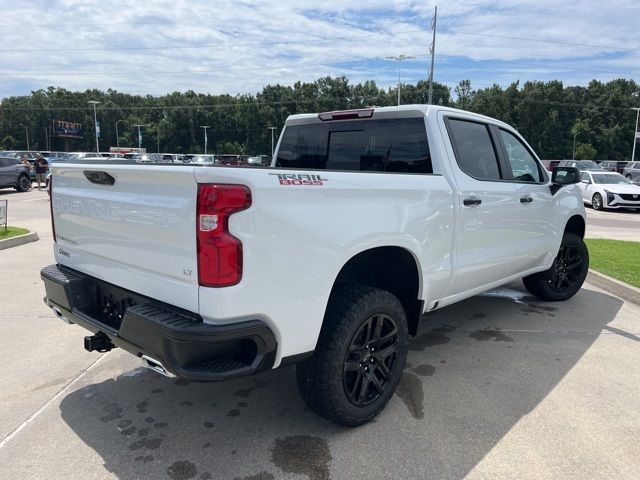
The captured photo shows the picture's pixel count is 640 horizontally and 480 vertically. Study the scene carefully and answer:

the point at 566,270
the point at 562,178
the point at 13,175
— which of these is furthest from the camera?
the point at 13,175

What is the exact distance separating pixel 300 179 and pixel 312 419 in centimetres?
162

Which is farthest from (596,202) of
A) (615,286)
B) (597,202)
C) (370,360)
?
(370,360)

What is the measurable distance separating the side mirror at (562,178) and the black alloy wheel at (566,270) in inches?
37.6

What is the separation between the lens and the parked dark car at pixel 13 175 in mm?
20594

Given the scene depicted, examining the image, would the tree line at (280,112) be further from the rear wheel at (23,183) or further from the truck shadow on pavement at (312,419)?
the truck shadow on pavement at (312,419)

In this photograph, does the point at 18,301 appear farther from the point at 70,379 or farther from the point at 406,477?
the point at 406,477

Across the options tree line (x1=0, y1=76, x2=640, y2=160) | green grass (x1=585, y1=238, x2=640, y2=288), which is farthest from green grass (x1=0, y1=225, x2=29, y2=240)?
tree line (x1=0, y1=76, x2=640, y2=160)

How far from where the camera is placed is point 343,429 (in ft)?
9.87

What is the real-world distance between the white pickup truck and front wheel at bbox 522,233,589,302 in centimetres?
145

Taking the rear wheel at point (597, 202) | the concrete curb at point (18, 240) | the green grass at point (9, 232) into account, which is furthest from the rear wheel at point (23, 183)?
the rear wheel at point (597, 202)

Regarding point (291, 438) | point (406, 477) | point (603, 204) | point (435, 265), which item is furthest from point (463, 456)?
point (603, 204)

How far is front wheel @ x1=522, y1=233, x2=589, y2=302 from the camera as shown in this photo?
5605 millimetres

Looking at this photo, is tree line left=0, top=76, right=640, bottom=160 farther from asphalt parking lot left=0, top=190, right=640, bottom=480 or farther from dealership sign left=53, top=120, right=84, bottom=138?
asphalt parking lot left=0, top=190, right=640, bottom=480

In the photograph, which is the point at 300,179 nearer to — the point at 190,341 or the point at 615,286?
the point at 190,341
